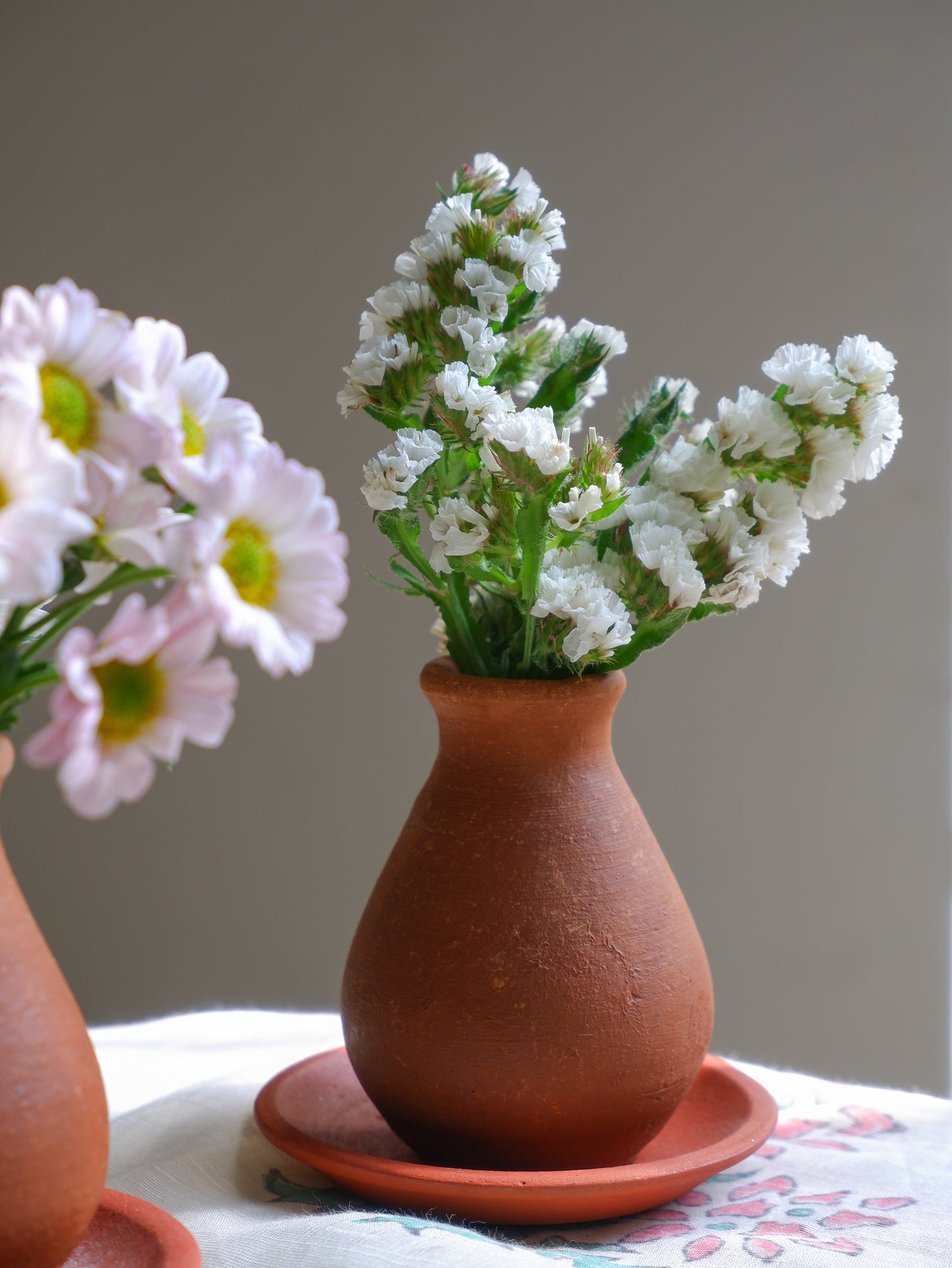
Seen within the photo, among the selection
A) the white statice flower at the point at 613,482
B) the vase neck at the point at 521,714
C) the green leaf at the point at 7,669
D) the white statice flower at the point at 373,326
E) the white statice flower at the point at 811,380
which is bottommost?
the vase neck at the point at 521,714

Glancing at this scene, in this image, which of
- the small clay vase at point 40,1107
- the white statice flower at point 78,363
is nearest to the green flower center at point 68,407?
the white statice flower at point 78,363

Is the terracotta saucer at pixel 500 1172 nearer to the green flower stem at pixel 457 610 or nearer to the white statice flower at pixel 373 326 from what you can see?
the green flower stem at pixel 457 610

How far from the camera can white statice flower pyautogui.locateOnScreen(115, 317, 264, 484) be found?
0.37 m

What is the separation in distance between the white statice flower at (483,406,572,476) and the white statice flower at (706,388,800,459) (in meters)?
0.09

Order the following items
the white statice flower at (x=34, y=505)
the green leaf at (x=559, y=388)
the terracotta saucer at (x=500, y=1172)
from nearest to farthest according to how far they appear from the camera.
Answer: the white statice flower at (x=34, y=505), the terracotta saucer at (x=500, y=1172), the green leaf at (x=559, y=388)

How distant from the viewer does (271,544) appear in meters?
0.36

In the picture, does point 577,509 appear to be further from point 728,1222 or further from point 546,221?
point 728,1222

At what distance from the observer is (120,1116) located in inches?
26.4

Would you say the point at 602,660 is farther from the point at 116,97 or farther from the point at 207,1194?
the point at 116,97

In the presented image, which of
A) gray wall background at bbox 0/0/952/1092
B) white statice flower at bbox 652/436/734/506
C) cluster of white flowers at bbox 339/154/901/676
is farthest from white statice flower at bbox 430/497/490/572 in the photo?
gray wall background at bbox 0/0/952/1092

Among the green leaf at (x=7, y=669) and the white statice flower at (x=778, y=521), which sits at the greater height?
the white statice flower at (x=778, y=521)

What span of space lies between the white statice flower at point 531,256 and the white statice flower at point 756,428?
104mm

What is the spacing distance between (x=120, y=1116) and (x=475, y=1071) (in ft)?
0.76

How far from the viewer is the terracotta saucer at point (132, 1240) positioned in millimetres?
432
